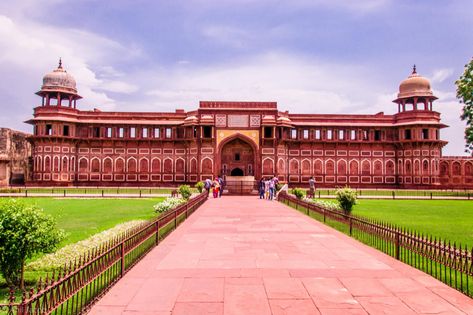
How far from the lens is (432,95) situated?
39875 mm

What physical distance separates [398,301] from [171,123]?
36.1 metres

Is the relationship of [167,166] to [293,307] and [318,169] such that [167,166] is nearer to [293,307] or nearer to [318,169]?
[318,169]

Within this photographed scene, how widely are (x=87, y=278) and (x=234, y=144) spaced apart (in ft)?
113

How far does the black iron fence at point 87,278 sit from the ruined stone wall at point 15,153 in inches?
1357

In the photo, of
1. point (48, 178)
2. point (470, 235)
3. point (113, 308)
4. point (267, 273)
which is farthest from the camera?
point (48, 178)

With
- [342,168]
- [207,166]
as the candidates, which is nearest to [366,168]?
[342,168]

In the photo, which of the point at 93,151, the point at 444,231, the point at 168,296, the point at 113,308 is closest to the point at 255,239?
the point at 168,296

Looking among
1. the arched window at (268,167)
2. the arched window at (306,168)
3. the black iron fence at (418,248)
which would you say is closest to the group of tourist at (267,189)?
the arched window at (268,167)

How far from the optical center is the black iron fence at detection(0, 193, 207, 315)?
12.0ft

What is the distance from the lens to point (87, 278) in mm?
4711

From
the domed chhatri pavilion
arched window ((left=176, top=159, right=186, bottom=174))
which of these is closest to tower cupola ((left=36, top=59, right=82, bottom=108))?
the domed chhatri pavilion

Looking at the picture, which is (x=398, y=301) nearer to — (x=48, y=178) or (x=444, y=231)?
(x=444, y=231)

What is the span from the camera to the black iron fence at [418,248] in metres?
5.55

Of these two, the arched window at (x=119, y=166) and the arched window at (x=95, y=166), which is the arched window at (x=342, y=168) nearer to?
the arched window at (x=119, y=166)
